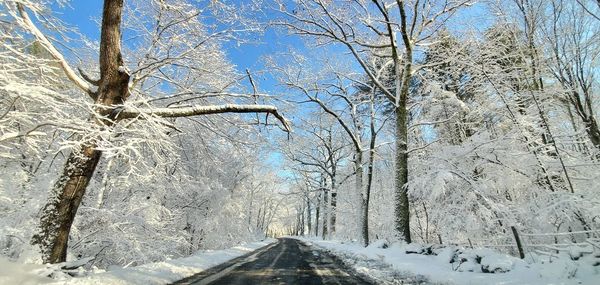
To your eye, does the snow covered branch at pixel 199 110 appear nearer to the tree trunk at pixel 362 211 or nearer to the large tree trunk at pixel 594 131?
the large tree trunk at pixel 594 131

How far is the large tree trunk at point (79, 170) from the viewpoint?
5.91m

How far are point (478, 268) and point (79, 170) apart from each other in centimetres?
783

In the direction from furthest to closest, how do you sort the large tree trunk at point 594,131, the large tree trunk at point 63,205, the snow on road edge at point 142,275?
the large tree trunk at point 594,131 → the snow on road edge at point 142,275 → the large tree trunk at point 63,205

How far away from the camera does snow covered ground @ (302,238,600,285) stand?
5.48 meters

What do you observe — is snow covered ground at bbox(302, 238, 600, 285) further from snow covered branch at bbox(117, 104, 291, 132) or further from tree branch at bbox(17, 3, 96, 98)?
tree branch at bbox(17, 3, 96, 98)

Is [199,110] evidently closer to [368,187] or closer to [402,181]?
[402,181]

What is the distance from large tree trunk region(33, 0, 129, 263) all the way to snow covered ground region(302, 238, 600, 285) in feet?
20.3

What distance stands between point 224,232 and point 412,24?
16.8 metres

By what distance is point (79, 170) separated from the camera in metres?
6.09

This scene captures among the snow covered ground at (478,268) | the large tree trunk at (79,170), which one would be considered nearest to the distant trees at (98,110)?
the large tree trunk at (79,170)

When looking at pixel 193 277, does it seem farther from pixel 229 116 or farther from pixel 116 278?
pixel 229 116

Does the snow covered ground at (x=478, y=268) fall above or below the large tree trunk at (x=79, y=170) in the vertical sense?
below

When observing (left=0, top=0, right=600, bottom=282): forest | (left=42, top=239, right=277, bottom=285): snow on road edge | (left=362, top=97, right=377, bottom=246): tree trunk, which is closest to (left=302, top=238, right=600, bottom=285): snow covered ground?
(left=0, top=0, right=600, bottom=282): forest

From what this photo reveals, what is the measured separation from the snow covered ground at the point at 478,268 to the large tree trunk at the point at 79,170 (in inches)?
244
